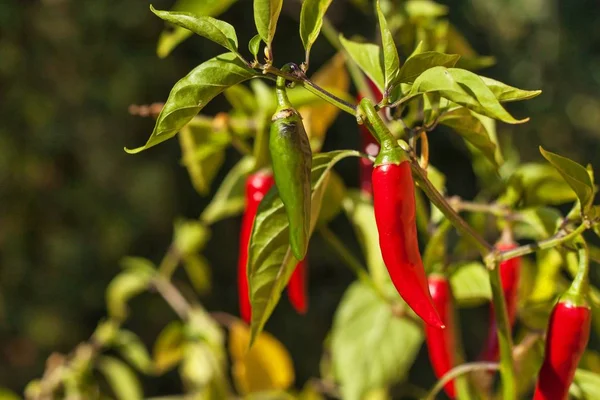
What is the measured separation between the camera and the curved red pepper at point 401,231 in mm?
486

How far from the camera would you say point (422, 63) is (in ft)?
1.61

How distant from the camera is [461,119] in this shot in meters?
0.55

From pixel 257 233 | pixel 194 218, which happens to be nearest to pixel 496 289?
pixel 257 233

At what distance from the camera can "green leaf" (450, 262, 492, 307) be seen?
77cm

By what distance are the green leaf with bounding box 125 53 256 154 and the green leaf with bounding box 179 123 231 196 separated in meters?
0.35

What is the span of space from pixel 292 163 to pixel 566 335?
0.82 feet

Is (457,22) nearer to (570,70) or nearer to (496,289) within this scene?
(570,70)

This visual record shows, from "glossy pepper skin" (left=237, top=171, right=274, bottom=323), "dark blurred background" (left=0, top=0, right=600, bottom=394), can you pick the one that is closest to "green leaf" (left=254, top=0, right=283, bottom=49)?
"glossy pepper skin" (left=237, top=171, right=274, bottom=323)

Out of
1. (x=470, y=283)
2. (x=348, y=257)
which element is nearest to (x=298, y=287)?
(x=348, y=257)

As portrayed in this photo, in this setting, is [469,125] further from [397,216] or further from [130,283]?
[130,283]

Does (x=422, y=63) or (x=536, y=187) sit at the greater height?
(x=422, y=63)

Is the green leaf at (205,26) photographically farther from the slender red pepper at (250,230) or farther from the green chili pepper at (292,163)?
the slender red pepper at (250,230)

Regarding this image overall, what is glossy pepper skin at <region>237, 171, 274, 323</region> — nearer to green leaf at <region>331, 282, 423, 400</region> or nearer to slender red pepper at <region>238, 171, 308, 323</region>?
slender red pepper at <region>238, 171, 308, 323</region>

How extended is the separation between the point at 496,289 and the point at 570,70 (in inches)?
129
